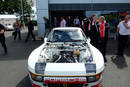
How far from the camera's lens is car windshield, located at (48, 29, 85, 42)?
3.89 m

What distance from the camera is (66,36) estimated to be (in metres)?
4.00

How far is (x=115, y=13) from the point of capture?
A: 9.96m

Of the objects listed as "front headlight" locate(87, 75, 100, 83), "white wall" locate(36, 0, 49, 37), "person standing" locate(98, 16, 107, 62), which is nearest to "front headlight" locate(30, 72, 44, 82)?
"front headlight" locate(87, 75, 100, 83)

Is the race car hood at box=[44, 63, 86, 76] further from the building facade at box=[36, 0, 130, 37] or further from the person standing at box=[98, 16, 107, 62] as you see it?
the building facade at box=[36, 0, 130, 37]

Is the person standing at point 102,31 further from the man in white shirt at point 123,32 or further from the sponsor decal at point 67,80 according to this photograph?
the sponsor decal at point 67,80

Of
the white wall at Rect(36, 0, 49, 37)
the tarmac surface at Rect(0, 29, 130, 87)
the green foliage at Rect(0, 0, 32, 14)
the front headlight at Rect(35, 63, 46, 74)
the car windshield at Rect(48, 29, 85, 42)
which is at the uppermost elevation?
the green foliage at Rect(0, 0, 32, 14)

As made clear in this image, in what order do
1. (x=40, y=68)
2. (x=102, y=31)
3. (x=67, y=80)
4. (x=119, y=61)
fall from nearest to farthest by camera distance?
(x=67, y=80)
(x=40, y=68)
(x=102, y=31)
(x=119, y=61)

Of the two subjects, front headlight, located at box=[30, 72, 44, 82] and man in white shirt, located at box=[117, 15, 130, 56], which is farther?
man in white shirt, located at box=[117, 15, 130, 56]

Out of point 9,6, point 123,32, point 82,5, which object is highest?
point 9,6

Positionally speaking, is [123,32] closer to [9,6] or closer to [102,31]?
[102,31]

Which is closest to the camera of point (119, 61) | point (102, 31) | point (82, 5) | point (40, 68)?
point (40, 68)

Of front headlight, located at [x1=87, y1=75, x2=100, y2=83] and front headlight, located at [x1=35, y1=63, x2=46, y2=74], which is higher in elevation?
front headlight, located at [x1=35, y1=63, x2=46, y2=74]

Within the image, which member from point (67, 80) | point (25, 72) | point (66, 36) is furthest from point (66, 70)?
point (25, 72)

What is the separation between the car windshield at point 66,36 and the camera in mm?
3892
